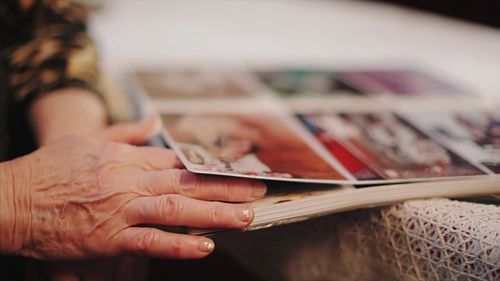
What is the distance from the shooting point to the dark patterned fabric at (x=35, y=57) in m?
0.86

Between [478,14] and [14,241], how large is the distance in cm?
147

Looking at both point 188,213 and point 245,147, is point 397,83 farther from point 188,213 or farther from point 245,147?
point 188,213

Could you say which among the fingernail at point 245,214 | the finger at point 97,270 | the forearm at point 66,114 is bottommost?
the finger at point 97,270

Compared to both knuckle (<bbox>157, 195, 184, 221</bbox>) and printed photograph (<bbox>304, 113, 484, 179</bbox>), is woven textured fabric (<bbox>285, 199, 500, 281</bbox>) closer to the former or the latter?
printed photograph (<bbox>304, 113, 484, 179</bbox>)

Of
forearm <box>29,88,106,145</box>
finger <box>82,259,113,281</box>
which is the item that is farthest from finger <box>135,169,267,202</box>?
forearm <box>29,88,106,145</box>

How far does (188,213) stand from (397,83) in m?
0.66

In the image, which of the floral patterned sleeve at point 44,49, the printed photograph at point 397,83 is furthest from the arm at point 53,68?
the printed photograph at point 397,83

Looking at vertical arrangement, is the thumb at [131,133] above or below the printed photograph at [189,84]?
below

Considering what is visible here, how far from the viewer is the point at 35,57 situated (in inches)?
34.5

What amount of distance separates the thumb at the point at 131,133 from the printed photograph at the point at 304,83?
0.33 m

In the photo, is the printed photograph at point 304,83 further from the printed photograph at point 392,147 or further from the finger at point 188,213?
the finger at point 188,213

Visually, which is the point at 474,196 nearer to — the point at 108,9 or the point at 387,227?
the point at 387,227

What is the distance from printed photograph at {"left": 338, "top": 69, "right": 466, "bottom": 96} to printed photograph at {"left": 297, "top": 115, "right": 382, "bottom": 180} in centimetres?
21

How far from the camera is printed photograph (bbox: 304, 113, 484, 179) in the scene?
649 mm
